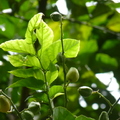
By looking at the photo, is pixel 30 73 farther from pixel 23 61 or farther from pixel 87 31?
pixel 87 31

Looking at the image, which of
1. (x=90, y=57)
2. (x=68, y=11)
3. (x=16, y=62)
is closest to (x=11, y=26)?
(x=68, y=11)

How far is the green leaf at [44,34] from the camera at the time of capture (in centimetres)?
57

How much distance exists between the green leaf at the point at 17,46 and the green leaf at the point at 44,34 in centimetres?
2

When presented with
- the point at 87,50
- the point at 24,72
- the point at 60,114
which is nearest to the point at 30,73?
the point at 24,72

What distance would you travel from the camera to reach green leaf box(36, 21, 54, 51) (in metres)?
0.57

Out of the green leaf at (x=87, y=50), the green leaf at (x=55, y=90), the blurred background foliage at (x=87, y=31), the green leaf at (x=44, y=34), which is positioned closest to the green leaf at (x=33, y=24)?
the green leaf at (x=44, y=34)

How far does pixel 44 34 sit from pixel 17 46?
0.06 meters

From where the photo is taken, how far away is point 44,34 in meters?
0.57

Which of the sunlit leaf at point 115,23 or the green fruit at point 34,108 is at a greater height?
the green fruit at point 34,108

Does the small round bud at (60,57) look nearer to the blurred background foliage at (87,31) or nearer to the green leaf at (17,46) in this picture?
the green leaf at (17,46)

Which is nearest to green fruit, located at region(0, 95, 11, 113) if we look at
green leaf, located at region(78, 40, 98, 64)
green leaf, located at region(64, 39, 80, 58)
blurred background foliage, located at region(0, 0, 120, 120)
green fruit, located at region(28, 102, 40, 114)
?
green fruit, located at region(28, 102, 40, 114)

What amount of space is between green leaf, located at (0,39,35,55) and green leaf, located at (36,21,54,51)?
0.02 metres

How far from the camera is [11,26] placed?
3.93ft

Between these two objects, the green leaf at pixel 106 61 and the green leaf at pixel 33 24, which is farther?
the green leaf at pixel 106 61
